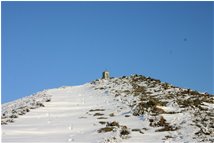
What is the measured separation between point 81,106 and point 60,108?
1988 millimetres

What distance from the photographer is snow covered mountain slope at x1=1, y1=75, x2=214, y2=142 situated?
25.2 metres

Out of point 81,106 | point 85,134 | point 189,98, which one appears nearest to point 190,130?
point 85,134

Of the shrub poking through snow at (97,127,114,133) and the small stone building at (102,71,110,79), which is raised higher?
the small stone building at (102,71,110,79)

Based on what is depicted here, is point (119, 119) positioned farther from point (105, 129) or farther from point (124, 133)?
point (124, 133)

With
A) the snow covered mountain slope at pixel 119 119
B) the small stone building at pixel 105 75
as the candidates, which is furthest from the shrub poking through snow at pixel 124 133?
the small stone building at pixel 105 75

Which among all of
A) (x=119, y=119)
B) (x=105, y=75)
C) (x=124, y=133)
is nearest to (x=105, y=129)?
(x=124, y=133)

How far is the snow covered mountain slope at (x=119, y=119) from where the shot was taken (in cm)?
2525

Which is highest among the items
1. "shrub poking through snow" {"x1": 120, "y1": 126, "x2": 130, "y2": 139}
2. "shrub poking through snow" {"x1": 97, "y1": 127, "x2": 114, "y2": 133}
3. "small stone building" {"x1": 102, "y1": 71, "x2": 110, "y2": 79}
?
"small stone building" {"x1": 102, "y1": 71, "x2": 110, "y2": 79}

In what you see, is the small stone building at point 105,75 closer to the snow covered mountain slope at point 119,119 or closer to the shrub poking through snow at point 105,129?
the snow covered mountain slope at point 119,119

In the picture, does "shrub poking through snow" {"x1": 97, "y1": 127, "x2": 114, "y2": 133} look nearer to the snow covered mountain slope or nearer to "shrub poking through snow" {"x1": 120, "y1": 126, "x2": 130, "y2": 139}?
the snow covered mountain slope

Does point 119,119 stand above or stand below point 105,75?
below

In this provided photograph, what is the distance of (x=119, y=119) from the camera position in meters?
31.8

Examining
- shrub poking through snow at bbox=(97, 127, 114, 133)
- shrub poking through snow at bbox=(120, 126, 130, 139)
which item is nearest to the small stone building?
shrub poking through snow at bbox=(97, 127, 114, 133)

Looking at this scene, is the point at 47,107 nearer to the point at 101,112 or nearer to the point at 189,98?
the point at 101,112
